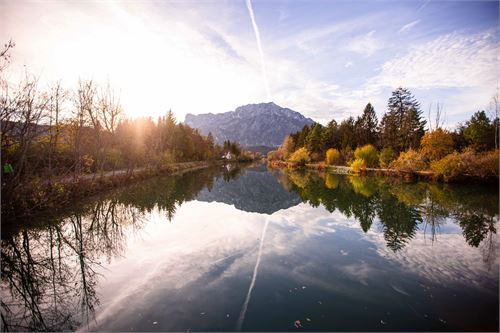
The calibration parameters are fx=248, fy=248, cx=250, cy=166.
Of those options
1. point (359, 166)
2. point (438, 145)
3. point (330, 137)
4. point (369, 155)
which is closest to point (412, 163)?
point (438, 145)

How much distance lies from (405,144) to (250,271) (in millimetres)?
56521

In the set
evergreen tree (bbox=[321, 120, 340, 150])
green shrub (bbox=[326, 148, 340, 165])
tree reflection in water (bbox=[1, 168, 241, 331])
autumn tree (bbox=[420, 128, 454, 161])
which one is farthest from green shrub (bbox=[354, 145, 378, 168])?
tree reflection in water (bbox=[1, 168, 241, 331])

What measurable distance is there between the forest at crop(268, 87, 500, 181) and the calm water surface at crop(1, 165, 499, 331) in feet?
55.4

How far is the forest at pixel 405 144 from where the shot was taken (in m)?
27.5

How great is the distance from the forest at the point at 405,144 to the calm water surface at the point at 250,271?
55.4 ft

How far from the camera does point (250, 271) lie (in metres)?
7.30

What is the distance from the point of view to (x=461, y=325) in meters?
4.91

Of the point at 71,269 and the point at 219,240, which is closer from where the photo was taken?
the point at 71,269

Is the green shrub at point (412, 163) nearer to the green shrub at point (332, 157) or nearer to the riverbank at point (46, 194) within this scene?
the green shrub at point (332, 157)

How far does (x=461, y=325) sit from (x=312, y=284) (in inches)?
119

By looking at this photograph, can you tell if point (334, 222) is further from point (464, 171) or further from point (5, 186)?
point (464, 171)

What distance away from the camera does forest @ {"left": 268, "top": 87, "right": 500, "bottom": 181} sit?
2745cm

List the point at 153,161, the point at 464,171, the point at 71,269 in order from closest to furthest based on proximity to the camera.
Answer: the point at 71,269 < the point at 464,171 < the point at 153,161

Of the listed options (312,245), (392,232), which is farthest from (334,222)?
(312,245)
